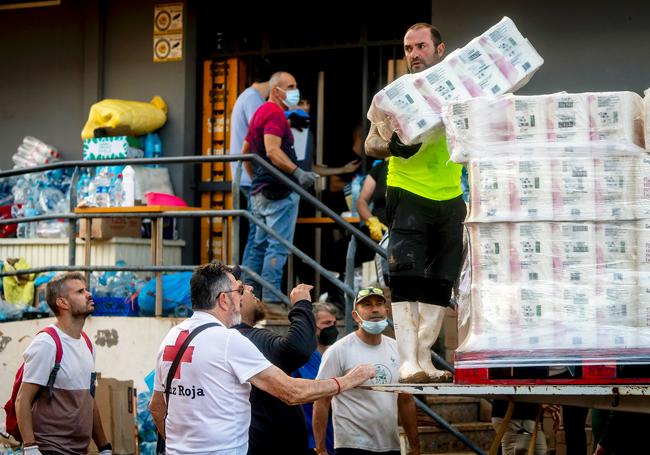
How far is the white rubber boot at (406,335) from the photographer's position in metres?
5.72

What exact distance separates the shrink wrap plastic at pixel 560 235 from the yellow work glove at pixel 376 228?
4.37 m

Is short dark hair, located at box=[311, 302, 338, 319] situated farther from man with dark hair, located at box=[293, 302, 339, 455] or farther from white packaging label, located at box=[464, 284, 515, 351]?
white packaging label, located at box=[464, 284, 515, 351]

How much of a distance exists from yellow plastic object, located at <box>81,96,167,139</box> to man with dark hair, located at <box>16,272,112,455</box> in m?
3.63

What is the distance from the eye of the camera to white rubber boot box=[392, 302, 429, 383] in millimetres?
5723

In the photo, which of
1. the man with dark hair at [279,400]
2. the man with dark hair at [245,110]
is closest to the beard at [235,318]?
the man with dark hair at [279,400]

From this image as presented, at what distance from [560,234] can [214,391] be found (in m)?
1.75

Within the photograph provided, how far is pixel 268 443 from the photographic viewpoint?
598 centimetres

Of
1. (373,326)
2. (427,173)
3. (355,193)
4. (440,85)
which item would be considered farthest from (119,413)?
(440,85)

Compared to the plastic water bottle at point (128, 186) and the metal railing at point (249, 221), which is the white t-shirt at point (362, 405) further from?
the plastic water bottle at point (128, 186)

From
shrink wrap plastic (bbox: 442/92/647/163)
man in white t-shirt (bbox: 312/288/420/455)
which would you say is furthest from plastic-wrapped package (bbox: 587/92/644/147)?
man in white t-shirt (bbox: 312/288/420/455)

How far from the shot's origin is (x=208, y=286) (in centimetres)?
546

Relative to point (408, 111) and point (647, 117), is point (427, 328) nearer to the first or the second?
point (408, 111)

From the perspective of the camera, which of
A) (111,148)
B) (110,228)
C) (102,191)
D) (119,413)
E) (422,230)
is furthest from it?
(111,148)

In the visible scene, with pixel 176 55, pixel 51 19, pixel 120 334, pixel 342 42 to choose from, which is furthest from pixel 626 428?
pixel 51 19
